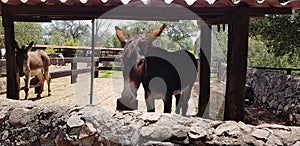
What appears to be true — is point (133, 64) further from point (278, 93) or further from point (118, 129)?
point (278, 93)

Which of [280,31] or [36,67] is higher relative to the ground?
[280,31]

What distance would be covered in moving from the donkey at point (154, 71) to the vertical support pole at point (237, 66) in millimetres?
1134

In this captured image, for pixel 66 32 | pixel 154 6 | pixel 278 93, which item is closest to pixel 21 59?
pixel 154 6

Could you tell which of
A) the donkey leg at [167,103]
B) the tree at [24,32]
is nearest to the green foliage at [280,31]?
the donkey leg at [167,103]

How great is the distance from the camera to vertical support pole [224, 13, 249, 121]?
11.1 ft

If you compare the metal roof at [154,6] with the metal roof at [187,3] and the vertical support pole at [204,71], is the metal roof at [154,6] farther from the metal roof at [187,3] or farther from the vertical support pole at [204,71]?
the vertical support pole at [204,71]

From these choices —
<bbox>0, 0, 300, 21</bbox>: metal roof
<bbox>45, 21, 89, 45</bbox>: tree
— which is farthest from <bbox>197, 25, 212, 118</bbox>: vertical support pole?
<bbox>45, 21, 89, 45</bbox>: tree

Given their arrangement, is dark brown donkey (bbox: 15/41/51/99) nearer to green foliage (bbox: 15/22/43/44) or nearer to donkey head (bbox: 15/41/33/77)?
donkey head (bbox: 15/41/33/77)

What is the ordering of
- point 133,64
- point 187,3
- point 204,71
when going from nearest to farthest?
point 187,3 → point 133,64 → point 204,71

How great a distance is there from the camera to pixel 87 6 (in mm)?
3438

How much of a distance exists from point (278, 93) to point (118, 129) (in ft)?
19.6

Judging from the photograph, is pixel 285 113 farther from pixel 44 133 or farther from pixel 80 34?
pixel 80 34

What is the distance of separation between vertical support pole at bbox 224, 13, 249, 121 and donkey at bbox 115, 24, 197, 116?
113 cm

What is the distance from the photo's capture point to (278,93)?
741 cm
